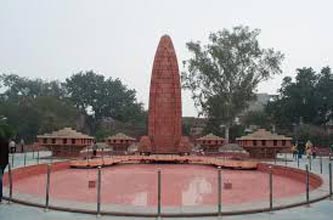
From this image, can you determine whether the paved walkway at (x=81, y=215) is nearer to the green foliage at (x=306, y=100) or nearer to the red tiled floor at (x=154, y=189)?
the red tiled floor at (x=154, y=189)

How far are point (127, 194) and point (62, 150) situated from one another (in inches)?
507

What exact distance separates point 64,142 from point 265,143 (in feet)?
31.5

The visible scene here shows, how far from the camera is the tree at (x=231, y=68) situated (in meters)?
35.7

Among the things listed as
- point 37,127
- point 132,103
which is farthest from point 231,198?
point 132,103

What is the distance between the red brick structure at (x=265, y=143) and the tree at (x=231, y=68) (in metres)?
13.9

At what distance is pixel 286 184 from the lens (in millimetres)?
13258

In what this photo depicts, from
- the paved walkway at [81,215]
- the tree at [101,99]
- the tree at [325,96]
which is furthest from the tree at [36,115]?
the paved walkway at [81,215]

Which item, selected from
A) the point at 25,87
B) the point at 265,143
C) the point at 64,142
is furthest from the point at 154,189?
the point at 25,87

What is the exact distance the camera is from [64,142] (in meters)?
22.6

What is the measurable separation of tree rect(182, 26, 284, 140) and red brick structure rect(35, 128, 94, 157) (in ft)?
51.3

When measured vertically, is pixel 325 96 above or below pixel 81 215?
above

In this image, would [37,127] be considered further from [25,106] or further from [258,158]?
[258,158]

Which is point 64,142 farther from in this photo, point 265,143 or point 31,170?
point 265,143

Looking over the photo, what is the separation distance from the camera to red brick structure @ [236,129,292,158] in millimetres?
21625
